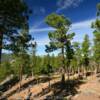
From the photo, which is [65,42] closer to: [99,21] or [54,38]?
[54,38]

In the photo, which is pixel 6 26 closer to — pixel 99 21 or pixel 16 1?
→ pixel 16 1

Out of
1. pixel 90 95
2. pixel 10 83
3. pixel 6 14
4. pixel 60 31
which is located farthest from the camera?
pixel 10 83

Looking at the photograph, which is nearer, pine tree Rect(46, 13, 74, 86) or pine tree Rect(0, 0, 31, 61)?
pine tree Rect(0, 0, 31, 61)

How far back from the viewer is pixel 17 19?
16.0 metres

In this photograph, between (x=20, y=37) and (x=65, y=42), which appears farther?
(x=65, y=42)

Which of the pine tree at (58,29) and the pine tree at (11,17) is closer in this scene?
the pine tree at (11,17)

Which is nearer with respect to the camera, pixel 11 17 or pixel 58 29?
pixel 11 17

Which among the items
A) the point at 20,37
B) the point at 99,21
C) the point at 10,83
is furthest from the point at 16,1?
the point at 10,83

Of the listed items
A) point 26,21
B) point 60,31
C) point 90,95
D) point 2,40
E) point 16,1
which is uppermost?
point 60,31

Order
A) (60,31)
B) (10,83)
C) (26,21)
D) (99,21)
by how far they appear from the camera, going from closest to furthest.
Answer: (26,21), (99,21), (60,31), (10,83)

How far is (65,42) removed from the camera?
1871 inches

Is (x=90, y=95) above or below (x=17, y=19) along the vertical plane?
below

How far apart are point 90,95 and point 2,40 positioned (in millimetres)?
21869

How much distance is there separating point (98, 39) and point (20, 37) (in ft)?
54.2
